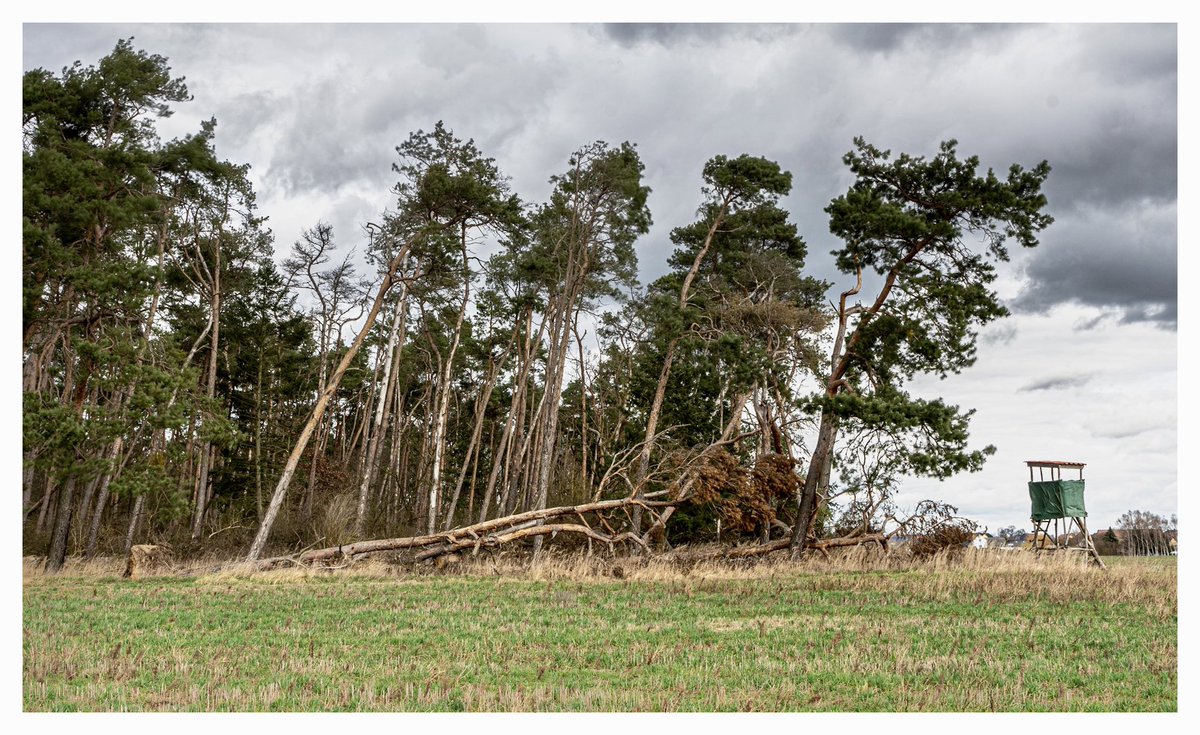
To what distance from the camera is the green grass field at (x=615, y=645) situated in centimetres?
759

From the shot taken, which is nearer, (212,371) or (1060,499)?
(1060,499)

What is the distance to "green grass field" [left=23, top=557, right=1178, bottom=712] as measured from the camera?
24.9ft

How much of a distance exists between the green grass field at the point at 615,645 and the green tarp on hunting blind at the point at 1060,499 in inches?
149

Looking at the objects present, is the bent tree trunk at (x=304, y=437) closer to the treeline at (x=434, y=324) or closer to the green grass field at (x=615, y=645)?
the treeline at (x=434, y=324)

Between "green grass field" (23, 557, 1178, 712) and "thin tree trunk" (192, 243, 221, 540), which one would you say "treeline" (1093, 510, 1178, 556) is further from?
"thin tree trunk" (192, 243, 221, 540)

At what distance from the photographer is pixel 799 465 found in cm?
2428

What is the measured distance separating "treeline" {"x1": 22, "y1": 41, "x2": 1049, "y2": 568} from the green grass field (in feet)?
15.8

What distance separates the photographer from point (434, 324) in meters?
38.6

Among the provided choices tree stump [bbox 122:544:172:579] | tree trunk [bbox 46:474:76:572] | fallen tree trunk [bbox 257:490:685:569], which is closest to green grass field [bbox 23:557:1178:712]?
tree stump [bbox 122:544:172:579]

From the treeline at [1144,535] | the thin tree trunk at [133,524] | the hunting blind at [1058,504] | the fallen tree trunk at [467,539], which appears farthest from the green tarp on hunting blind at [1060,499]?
the thin tree trunk at [133,524]

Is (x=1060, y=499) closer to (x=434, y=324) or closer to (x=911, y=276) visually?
(x=911, y=276)

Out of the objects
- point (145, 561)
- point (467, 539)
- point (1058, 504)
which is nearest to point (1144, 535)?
point (1058, 504)

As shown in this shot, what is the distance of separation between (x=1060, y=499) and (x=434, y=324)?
84.3 feet
